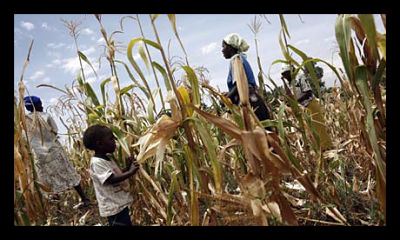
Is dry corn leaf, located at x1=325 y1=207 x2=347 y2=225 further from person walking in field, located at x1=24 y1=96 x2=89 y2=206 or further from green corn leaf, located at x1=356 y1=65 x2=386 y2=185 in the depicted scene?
person walking in field, located at x1=24 y1=96 x2=89 y2=206

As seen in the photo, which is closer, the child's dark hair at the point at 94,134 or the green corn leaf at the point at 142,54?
the green corn leaf at the point at 142,54

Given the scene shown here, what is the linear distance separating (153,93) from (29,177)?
0.74 m

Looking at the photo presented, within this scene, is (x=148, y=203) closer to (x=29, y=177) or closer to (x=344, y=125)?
(x=29, y=177)

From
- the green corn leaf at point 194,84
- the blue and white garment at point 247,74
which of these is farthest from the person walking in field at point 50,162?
the green corn leaf at point 194,84

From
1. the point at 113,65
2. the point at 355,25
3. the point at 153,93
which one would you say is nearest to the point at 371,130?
the point at 355,25

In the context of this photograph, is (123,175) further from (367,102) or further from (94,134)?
(367,102)

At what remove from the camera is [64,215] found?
7.19 ft

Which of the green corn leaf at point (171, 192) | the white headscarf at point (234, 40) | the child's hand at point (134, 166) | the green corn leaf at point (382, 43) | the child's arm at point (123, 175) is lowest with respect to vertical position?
the green corn leaf at point (171, 192)

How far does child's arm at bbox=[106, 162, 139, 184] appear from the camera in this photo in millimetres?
1357

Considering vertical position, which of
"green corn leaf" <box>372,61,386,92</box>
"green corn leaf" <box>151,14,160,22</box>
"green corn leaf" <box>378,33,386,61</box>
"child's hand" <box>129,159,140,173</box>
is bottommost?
"child's hand" <box>129,159,140,173</box>

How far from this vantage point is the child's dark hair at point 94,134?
144 centimetres

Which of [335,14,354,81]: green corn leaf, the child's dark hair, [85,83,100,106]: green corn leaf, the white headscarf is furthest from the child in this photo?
the white headscarf

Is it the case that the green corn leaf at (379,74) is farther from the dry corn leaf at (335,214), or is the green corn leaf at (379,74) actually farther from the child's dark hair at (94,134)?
the child's dark hair at (94,134)

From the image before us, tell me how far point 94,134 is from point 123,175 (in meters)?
0.26
